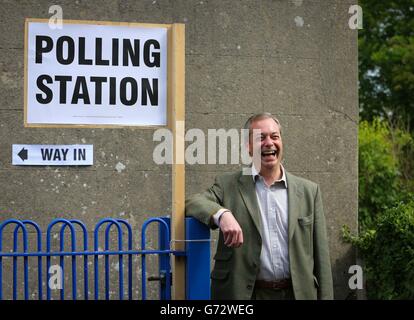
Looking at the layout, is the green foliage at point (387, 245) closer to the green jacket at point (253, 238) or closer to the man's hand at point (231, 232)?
the green jacket at point (253, 238)

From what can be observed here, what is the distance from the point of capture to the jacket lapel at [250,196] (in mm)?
4125

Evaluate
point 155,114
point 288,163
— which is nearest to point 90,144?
point 288,163

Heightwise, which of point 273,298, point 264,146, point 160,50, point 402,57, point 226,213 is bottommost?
point 273,298

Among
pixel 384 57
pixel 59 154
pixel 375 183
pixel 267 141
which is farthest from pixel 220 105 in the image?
pixel 384 57

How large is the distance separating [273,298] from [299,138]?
3.51 m

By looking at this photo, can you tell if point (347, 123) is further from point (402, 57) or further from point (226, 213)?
point (402, 57)

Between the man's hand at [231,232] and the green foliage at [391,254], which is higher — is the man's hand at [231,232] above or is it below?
above

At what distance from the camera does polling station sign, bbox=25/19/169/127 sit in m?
4.55

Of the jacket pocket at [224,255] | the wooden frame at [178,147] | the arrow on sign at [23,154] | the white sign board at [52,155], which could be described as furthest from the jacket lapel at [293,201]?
the arrow on sign at [23,154]

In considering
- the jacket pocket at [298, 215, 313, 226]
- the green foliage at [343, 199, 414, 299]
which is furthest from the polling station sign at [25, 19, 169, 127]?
the green foliage at [343, 199, 414, 299]

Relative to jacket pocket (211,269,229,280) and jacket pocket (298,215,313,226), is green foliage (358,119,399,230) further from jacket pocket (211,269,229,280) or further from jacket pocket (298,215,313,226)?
jacket pocket (211,269,229,280)

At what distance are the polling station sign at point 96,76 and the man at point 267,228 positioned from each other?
25.6 inches

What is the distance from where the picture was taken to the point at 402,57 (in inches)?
847

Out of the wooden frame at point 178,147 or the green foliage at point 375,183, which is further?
the green foliage at point 375,183
